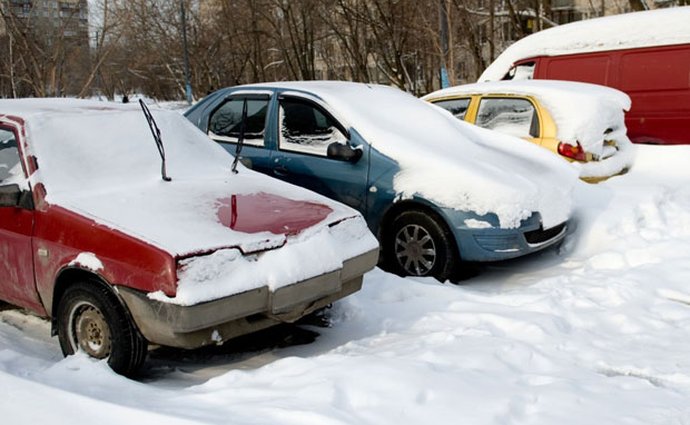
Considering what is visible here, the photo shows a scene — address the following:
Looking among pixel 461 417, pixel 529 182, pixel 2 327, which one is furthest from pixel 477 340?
pixel 2 327

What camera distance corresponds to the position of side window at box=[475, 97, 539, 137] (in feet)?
23.6

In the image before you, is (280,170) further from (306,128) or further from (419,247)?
(419,247)

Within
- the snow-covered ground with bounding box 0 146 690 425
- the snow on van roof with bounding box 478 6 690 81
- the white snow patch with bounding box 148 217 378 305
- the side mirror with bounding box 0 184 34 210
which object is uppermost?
the snow on van roof with bounding box 478 6 690 81

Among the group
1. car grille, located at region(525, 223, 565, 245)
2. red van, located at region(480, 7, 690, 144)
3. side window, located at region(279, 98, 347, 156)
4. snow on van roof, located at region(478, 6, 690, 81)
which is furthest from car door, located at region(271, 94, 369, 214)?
snow on van roof, located at region(478, 6, 690, 81)

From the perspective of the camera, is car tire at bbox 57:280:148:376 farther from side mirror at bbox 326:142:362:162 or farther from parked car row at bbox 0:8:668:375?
side mirror at bbox 326:142:362:162

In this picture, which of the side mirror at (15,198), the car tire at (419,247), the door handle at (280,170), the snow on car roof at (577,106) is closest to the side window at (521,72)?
the snow on car roof at (577,106)

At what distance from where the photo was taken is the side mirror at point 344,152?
562 cm

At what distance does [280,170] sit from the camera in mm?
6160

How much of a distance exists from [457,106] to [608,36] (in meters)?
3.30

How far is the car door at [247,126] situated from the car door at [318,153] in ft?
0.49

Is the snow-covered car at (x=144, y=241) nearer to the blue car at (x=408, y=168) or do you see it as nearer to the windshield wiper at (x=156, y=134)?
the windshield wiper at (x=156, y=134)

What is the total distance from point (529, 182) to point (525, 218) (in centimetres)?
38

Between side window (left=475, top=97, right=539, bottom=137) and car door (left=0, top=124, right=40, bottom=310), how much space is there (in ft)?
16.1

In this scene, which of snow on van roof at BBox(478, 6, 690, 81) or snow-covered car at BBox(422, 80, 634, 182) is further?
snow on van roof at BBox(478, 6, 690, 81)
